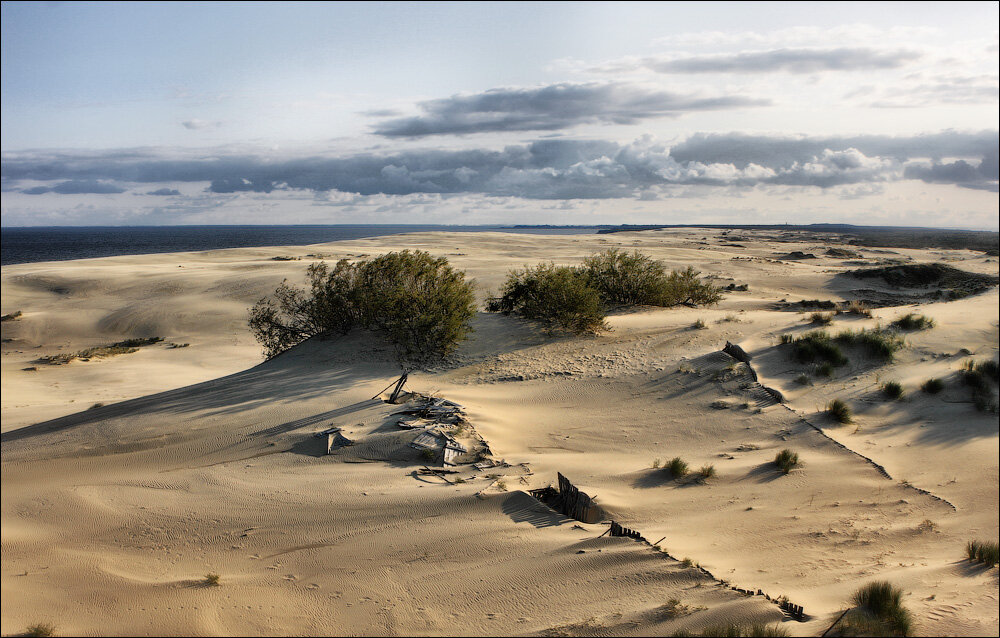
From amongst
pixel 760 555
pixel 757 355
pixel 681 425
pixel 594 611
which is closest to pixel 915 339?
pixel 757 355

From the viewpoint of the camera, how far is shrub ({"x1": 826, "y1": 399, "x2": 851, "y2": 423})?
990 centimetres

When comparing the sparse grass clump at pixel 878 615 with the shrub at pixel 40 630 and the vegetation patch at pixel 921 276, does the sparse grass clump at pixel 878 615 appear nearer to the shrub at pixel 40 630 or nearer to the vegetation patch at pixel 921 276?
the shrub at pixel 40 630

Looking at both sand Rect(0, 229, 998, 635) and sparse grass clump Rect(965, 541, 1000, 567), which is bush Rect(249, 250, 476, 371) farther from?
sparse grass clump Rect(965, 541, 1000, 567)

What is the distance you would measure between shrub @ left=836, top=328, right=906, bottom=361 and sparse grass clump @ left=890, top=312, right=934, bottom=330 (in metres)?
0.37

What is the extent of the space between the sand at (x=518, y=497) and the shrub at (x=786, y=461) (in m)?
0.12

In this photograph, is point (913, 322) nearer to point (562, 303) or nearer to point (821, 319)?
point (821, 319)

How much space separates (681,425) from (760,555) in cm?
425

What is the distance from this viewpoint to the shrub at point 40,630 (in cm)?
426

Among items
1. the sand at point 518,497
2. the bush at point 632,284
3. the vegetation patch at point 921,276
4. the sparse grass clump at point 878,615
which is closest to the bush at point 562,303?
the sand at point 518,497

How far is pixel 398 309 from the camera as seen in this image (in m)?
14.9

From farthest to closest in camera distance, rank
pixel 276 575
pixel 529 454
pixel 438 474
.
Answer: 1. pixel 529 454
2. pixel 438 474
3. pixel 276 575

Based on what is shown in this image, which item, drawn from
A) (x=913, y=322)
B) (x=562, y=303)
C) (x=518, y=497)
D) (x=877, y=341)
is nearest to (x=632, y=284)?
(x=562, y=303)

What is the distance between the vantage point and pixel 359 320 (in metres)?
15.7

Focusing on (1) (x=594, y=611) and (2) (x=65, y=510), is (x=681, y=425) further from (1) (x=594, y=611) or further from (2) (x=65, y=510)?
(2) (x=65, y=510)
